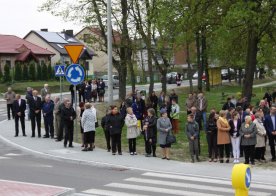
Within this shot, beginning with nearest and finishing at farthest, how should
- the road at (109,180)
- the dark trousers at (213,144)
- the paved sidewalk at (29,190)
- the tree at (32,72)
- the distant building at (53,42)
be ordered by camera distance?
the paved sidewalk at (29,190) → the road at (109,180) → the dark trousers at (213,144) → the tree at (32,72) → the distant building at (53,42)

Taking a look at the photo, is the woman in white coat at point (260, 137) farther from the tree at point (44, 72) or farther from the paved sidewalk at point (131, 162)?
the tree at point (44, 72)

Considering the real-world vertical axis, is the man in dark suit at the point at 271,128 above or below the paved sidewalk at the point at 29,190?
above

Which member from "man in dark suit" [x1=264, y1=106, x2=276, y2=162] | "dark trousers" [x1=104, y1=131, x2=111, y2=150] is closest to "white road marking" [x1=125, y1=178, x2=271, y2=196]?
"man in dark suit" [x1=264, y1=106, x2=276, y2=162]

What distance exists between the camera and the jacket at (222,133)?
1673 cm

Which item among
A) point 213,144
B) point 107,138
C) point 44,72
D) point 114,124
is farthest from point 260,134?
point 44,72

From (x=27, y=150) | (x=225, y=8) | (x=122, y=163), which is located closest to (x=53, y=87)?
(x=225, y=8)

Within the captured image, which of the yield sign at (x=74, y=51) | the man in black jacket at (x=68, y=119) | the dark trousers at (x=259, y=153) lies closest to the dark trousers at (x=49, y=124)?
the man in black jacket at (x=68, y=119)

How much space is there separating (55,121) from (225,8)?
9.78 m

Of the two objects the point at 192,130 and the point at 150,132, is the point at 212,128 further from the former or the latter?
the point at 150,132

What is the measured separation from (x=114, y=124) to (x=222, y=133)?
3.54 m

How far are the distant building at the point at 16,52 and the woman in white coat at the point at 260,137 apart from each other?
1793 inches

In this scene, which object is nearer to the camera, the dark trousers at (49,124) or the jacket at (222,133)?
the jacket at (222,133)

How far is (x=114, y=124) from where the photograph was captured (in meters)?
17.9

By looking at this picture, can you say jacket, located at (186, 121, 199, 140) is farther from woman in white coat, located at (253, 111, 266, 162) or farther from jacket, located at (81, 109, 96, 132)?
jacket, located at (81, 109, 96, 132)
